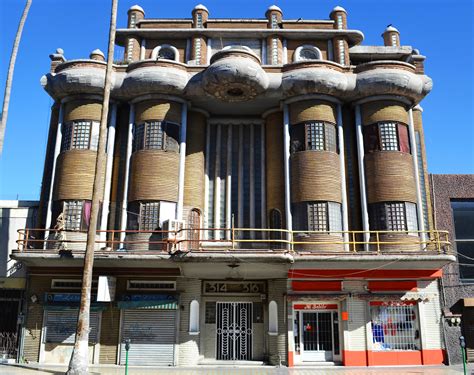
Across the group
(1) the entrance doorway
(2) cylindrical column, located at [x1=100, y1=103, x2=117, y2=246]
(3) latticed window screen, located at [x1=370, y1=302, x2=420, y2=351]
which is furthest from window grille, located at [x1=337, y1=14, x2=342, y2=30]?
(1) the entrance doorway

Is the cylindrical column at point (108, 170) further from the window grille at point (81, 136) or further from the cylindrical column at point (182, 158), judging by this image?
the cylindrical column at point (182, 158)

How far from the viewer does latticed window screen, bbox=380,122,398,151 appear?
22.3 metres

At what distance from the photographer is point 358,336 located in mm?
19656

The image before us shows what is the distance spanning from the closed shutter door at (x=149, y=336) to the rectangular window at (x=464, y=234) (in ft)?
47.3

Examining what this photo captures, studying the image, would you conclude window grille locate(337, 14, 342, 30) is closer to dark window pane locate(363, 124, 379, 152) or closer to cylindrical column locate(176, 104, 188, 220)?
dark window pane locate(363, 124, 379, 152)

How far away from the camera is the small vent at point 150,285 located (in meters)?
20.5

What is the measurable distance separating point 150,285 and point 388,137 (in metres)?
13.2

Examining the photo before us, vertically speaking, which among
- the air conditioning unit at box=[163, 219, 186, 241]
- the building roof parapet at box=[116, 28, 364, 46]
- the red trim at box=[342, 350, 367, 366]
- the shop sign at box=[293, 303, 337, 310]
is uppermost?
the building roof parapet at box=[116, 28, 364, 46]

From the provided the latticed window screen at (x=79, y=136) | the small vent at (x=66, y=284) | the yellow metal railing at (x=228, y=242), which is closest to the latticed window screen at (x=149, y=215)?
the yellow metal railing at (x=228, y=242)

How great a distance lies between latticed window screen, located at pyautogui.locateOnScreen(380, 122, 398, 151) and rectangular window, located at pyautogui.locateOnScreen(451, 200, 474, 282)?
482cm

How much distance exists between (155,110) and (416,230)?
45.0 ft

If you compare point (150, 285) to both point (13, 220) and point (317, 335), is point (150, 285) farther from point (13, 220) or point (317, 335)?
point (13, 220)

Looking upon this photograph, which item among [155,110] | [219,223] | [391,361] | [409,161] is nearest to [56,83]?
[155,110]

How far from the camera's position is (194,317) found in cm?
2023
